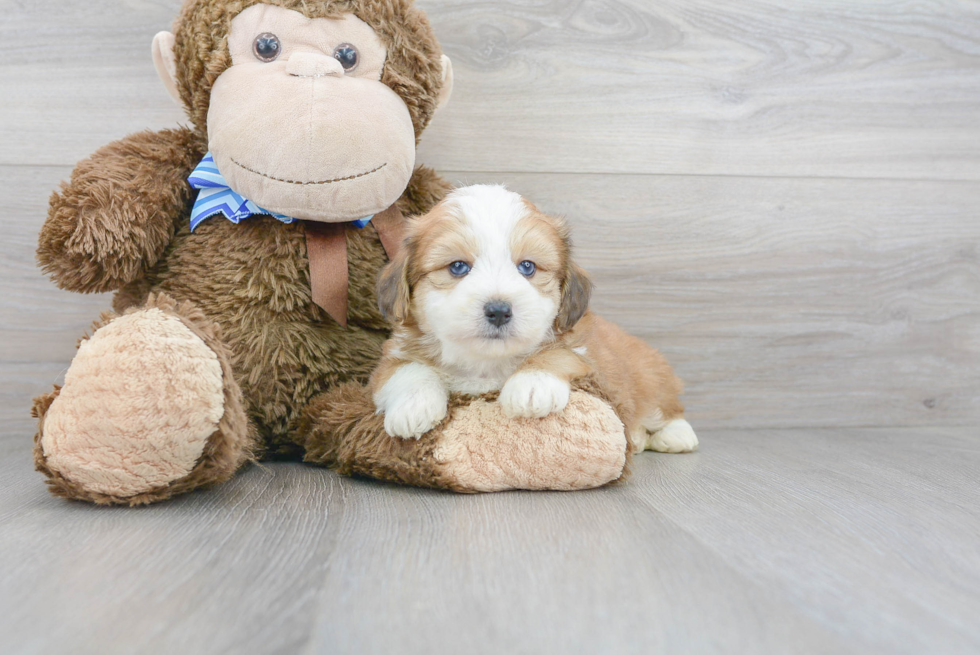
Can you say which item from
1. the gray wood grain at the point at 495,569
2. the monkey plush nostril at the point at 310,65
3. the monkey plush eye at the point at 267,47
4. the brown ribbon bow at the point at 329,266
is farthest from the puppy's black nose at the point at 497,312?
the monkey plush eye at the point at 267,47

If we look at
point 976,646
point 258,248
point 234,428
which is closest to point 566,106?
point 258,248

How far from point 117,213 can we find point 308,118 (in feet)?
1.52

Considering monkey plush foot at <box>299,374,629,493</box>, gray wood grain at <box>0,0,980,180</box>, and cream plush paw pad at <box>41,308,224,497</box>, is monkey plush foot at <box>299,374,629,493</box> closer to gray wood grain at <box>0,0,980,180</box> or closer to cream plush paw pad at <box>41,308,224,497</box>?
cream plush paw pad at <box>41,308,224,497</box>

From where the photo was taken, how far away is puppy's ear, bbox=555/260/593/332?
1568 millimetres

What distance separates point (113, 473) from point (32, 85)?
4.32 ft

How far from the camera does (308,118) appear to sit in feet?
4.84

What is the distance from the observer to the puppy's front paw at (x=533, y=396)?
140cm

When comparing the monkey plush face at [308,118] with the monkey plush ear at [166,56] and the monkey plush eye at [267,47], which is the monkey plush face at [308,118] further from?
the monkey plush ear at [166,56]

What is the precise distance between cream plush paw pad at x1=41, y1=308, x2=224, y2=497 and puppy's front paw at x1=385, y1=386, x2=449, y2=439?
1.04ft

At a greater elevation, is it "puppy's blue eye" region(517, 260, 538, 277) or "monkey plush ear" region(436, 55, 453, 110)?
"monkey plush ear" region(436, 55, 453, 110)

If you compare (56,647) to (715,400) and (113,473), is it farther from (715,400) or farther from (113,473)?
(715,400)

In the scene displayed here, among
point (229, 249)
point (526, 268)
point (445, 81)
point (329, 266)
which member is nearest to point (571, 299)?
point (526, 268)

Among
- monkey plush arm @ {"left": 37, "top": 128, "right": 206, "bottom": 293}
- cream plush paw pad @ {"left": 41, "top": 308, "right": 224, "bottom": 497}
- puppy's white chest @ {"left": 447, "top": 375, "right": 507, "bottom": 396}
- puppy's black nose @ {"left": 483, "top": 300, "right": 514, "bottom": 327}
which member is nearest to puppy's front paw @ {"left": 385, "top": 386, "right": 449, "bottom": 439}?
puppy's white chest @ {"left": 447, "top": 375, "right": 507, "bottom": 396}

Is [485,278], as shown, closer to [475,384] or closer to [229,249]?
[475,384]
